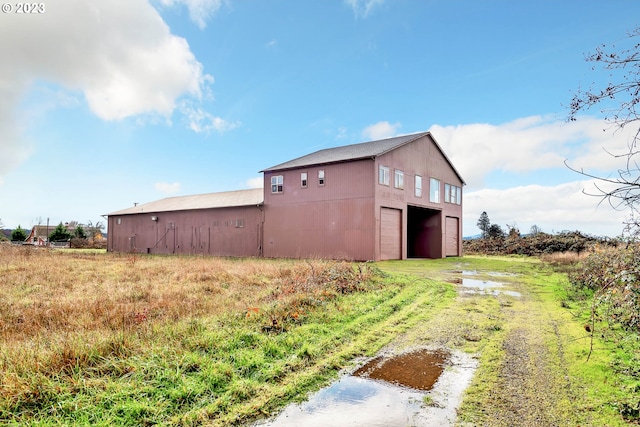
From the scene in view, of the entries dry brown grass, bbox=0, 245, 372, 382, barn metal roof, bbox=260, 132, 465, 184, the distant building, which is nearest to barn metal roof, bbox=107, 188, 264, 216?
the distant building

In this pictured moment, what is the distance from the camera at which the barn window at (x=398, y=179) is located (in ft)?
67.5

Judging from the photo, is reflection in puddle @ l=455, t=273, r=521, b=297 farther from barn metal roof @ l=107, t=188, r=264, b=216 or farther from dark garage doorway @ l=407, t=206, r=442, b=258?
barn metal roof @ l=107, t=188, r=264, b=216

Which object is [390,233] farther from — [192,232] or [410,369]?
[192,232]

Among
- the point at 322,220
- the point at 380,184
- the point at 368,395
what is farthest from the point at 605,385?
the point at 322,220

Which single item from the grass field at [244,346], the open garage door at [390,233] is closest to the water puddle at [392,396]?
the grass field at [244,346]

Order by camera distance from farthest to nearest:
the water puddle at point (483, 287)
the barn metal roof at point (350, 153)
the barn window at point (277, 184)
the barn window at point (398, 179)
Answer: the barn window at point (277, 184), the barn window at point (398, 179), the barn metal roof at point (350, 153), the water puddle at point (483, 287)

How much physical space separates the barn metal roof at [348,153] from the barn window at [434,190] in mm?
3386

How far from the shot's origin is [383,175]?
64.5ft

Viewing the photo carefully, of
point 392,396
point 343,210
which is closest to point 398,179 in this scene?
point 343,210

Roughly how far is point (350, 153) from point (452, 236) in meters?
10.6

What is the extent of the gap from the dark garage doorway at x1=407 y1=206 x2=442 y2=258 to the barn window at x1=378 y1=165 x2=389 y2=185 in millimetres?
4813

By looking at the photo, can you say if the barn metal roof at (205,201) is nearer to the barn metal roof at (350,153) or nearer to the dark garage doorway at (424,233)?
the barn metal roof at (350,153)

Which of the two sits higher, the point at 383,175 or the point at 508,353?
the point at 383,175

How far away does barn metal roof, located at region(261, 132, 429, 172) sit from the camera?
65.4 ft
